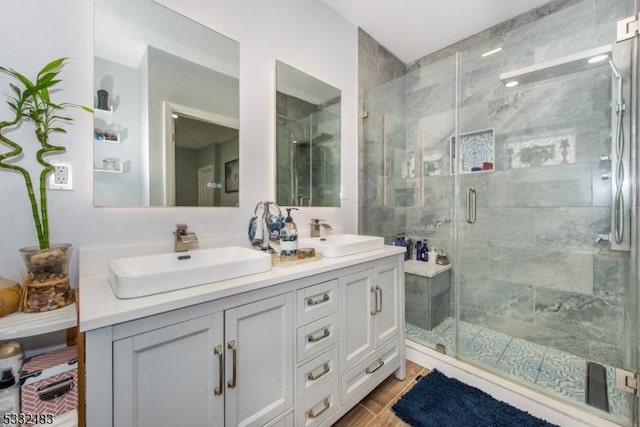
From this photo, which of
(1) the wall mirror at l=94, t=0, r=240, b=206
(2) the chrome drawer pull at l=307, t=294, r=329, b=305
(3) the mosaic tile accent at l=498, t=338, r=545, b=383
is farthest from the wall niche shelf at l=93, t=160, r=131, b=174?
(3) the mosaic tile accent at l=498, t=338, r=545, b=383

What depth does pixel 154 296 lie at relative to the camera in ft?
2.50

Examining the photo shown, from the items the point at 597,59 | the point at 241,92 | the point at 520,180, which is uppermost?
the point at 597,59

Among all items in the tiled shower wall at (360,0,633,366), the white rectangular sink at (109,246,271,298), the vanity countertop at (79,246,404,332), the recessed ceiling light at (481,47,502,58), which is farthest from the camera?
the recessed ceiling light at (481,47,502,58)

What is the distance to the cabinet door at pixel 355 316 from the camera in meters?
1.27

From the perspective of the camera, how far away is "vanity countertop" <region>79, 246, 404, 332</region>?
641mm

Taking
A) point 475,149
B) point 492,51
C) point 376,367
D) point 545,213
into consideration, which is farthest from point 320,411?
point 492,51

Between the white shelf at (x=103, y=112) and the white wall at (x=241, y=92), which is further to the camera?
the white shelf at (x=103, y=112)

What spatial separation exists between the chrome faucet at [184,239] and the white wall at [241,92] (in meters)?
0.05

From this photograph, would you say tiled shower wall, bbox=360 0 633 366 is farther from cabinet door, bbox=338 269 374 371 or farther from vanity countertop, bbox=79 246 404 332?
vanity countertop, bbox=79 246 404 332

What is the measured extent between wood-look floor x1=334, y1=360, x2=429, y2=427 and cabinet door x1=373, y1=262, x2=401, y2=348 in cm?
33

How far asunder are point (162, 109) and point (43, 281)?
0.82 metres

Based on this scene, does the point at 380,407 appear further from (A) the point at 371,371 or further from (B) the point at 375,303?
(B) the point at 375,303

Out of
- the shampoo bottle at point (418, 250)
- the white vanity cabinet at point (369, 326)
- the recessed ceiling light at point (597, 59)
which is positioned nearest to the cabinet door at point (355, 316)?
the white vanity cabinet at point (369, 326)

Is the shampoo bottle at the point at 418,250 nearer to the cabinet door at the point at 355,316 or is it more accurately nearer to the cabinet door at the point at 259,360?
→ the cabinet door at the point at 355,316
